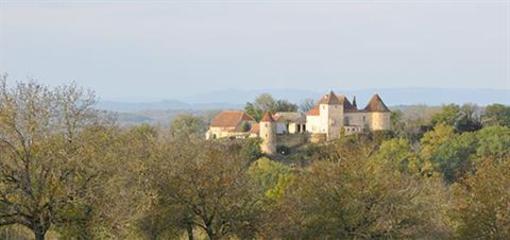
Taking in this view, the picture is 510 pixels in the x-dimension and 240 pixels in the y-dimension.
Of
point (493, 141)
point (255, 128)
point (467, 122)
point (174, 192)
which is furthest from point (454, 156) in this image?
point (174, 192)

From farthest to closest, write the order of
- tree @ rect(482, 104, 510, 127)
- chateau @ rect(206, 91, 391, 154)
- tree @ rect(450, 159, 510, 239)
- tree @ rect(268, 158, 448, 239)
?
1. tree @ rect(482, 104, 510, 127)
2. chateau @ rect(206, 91, 391, 154)
3. tree @ rect(268, 158, 448, 239)
4. tree @ rect(450, 159, 510, 239)

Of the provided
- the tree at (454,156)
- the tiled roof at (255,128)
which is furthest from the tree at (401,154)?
the tiled roof at (255,128)

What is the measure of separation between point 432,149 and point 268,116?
2080 centimetres

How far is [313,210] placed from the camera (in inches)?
1073

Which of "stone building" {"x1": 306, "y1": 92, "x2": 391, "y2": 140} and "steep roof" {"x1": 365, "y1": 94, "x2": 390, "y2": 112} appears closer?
"stone building" {"x1": 306, "y1": 92, "x2": 391, "y2": 140}

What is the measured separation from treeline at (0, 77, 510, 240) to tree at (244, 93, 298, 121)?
238ft

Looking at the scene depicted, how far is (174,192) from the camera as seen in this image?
27109 millimetres

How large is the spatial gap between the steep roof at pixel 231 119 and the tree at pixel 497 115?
27.6 m

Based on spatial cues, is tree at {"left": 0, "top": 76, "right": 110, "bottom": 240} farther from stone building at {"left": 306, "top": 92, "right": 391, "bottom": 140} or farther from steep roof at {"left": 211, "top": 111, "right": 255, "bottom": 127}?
steep roof at {"left": 211, "top": 111, "right": 255, "bottom": 127}

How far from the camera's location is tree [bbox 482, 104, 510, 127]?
90750 mm

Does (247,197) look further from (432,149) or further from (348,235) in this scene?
(432,149)

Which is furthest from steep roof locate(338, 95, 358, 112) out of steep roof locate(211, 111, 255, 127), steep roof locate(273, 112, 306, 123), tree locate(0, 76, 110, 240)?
tree locate(0, 76, 110, 240)

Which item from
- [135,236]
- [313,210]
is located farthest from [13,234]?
[313,210]

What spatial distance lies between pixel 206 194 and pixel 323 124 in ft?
208
